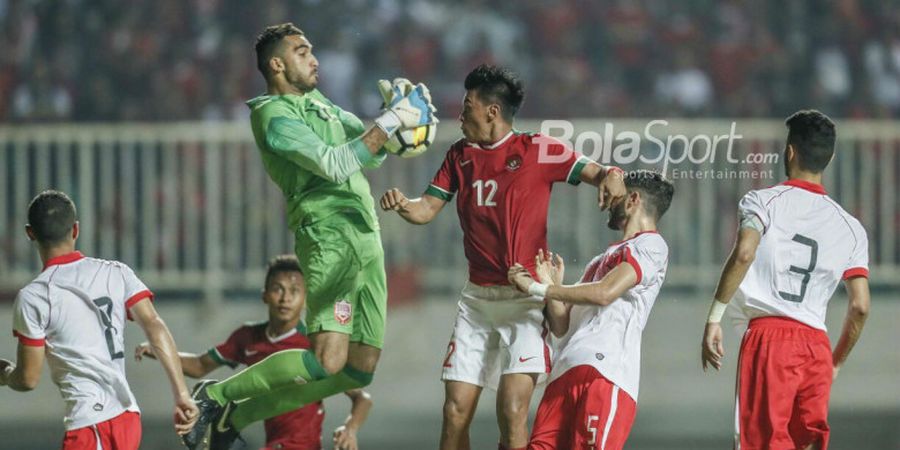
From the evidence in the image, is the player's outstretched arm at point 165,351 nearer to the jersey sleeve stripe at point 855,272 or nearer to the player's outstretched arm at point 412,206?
the player's outstretched arm at point 412,206

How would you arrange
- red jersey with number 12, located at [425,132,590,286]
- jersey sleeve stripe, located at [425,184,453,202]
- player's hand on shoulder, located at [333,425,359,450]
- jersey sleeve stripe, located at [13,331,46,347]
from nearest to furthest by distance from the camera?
1. jersey sleeve stripe, located at [13,331,46,347]
2. red jersey with number 12, located at [425,132,590,286]
3. jersey sleeve stripe, located at [425,184,453,202]
4. player's hand on shoulder, located at [333,425,359,450]

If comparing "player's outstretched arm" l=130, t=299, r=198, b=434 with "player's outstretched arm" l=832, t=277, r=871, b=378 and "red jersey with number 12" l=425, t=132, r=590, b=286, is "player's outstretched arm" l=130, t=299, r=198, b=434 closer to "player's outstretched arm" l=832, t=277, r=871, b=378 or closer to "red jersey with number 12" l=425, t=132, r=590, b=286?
"red jersey with number 12" l=425, t=132, r=590, b=286

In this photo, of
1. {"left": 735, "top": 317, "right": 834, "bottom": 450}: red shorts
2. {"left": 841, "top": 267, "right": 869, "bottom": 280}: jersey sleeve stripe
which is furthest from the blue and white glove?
{"left": 841, "top": 267, "right": 869, "bottom": 280}: jersey sleeve stripe

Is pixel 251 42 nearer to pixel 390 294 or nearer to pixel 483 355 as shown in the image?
pixel 390 294

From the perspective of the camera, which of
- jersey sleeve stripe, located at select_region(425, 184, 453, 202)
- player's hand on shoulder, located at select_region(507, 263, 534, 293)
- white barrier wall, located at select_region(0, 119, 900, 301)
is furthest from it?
white barrier wall, located at select_region(0, 119, 900, 301)

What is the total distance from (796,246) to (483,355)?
124cm

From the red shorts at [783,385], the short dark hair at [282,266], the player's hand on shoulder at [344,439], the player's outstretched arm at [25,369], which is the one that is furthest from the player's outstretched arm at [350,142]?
the red shorts at [783,385]

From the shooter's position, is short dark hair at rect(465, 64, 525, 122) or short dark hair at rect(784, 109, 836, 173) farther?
short dark hair at rect(465, 64, 525, 122)

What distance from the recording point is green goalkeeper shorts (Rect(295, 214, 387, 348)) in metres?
6.02

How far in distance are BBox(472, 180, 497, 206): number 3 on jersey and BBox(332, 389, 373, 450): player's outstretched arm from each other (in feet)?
3.87

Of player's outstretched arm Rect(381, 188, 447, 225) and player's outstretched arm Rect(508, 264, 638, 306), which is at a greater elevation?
player's outstretched arm Rect(381, 188, 447, 225)

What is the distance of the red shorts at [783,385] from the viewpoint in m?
5.39

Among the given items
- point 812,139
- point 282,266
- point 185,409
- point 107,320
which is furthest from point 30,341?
point 812,139

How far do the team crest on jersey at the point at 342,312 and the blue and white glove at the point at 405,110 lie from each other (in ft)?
2.42
